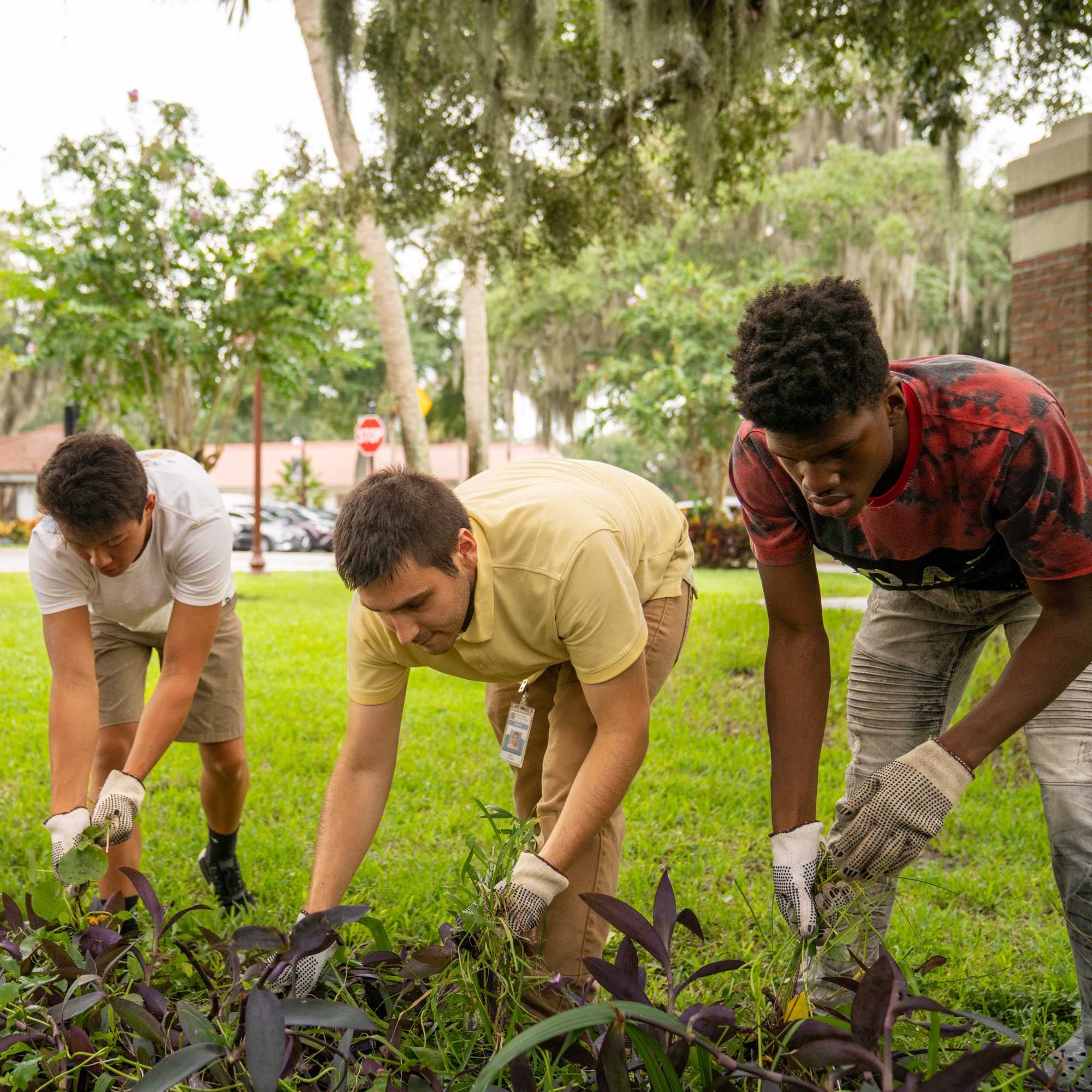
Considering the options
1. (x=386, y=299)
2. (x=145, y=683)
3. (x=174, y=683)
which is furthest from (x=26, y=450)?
(x=174, y=683)

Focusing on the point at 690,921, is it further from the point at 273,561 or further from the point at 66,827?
the point at 273,561

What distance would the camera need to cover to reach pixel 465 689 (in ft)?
22.2

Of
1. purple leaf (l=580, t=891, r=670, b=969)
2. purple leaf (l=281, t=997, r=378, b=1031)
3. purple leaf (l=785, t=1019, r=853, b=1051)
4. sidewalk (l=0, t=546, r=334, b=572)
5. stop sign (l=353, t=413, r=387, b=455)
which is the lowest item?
sidewalk (l=0, t=546, r=334, b=572)

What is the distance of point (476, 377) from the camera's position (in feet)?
44.1

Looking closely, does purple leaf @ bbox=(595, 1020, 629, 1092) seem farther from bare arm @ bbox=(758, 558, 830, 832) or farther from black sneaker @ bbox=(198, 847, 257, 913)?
black sneaker @ bbox=(198, 847, 257, 913)

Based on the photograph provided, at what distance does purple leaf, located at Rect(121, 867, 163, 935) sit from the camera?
1609 millimetres

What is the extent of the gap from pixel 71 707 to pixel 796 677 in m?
1.90

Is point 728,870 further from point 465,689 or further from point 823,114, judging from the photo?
point 823,114

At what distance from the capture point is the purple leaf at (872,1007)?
3.79 feet

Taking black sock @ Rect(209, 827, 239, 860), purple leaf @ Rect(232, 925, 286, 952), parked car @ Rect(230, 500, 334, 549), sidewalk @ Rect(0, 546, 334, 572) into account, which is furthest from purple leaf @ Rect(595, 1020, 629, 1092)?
parked car @ Rect(230, 500, 334, 549)

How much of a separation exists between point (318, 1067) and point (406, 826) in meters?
2.78

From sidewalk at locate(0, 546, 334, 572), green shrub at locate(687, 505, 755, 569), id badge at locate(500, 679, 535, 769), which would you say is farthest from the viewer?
sidewalk at locate(0, 546, 334, 572)

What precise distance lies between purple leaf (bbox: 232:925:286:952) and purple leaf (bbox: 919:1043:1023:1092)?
88 cm

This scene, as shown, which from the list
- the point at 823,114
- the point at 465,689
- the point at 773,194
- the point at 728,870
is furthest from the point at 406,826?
the point at 823,114
